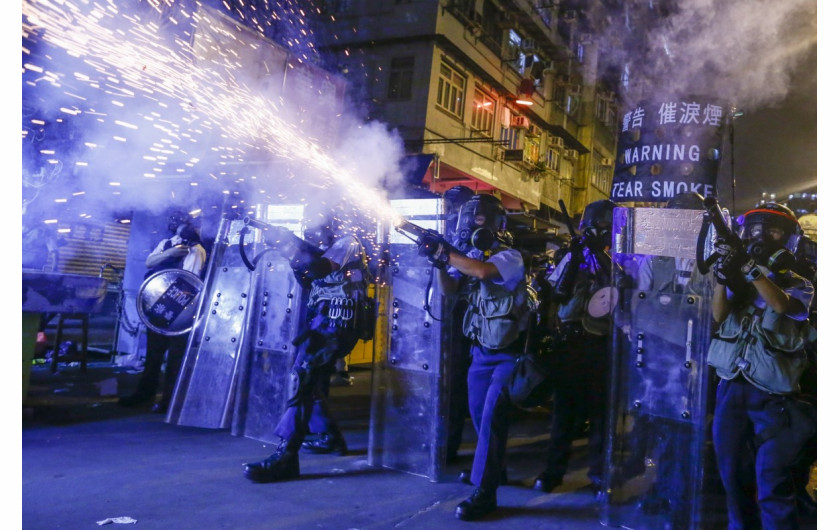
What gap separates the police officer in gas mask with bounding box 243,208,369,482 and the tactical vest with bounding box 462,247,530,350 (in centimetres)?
133

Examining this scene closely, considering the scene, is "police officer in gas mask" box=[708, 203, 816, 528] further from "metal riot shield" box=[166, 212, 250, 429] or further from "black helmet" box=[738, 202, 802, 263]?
"metal riot shield" box=[166, 212, 250, 429]

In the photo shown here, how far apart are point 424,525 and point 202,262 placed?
4502 millimetres

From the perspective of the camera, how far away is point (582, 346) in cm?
496

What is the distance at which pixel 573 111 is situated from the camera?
101 ft

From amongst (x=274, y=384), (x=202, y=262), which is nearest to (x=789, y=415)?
(x=274, y=384)

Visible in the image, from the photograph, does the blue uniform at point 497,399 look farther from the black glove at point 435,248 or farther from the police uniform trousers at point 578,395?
the police uniform trousers at point 578,395

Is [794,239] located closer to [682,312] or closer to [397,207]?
[682,312]

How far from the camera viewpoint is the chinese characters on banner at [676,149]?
491cm

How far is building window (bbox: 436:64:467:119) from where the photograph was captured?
18955mm

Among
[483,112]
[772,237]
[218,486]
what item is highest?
[483,112]

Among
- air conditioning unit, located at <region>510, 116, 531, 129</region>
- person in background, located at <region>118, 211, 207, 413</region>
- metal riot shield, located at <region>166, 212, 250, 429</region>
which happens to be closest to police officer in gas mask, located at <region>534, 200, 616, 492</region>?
metal riot shield, located at <region>166, 212, 250, 429</region>

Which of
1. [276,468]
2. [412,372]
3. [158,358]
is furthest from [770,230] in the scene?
[158,358]

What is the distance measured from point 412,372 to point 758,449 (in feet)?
8.67

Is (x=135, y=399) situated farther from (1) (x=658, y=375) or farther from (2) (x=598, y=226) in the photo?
(1) (x=658, y=375)
